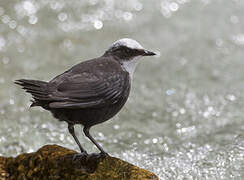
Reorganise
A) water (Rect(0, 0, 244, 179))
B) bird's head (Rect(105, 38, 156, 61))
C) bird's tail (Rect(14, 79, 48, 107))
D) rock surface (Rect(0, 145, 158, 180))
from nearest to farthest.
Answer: bird's tail (Rect(14, 79, 48, 107)) → rock surface (Rect(0, 145, 158, 180)) → bird's head (Rect(105, 38, 156, 61)) → water (Rect(0, 0, 244, 179))

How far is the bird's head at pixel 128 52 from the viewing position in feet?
14.8

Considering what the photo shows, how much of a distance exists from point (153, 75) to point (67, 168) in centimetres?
486

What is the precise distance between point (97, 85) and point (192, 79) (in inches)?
190

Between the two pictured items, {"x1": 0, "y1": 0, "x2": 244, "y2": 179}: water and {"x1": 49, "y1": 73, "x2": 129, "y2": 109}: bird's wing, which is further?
{"x1": 0, "y1": 0, "x2": 244, "y2": 179}: water

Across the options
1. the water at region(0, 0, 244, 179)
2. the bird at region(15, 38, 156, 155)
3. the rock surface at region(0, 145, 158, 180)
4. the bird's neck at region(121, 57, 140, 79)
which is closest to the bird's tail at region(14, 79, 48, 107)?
the bird at region(15, 38, 156, 155)

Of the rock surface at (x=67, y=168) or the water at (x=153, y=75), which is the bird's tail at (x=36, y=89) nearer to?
the rock surface at (x=67, y=168)

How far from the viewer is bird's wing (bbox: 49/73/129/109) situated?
3898mm

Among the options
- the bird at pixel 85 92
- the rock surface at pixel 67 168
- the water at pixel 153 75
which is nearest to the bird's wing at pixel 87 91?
the bird at pixel 85 92

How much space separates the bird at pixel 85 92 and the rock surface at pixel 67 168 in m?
0.30

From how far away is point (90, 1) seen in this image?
11.0 metres

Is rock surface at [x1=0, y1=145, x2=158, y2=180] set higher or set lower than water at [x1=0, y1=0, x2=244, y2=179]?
higher

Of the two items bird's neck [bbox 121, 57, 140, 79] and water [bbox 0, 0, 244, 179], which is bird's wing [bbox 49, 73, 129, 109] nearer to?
bird's neck [bbox 121, 57, 140, 79]

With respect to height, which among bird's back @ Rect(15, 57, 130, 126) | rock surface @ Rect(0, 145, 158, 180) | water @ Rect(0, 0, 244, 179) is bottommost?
water @ Rect(0, 0, 244, 179)

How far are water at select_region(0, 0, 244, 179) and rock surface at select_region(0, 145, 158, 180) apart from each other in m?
1.22
